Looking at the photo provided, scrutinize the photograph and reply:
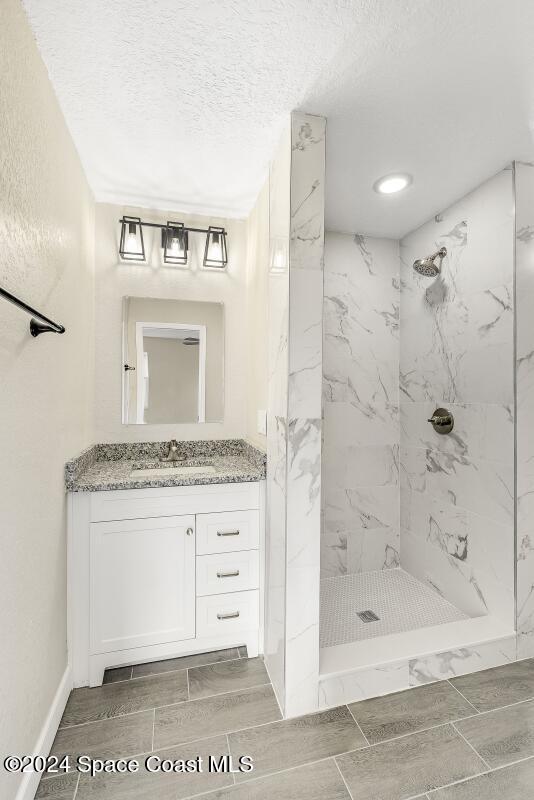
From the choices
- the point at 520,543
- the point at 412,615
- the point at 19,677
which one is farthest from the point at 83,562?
the point at 520,543

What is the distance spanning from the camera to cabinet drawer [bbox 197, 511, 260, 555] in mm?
1877

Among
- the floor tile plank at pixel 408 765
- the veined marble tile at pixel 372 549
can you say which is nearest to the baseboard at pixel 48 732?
the floor tile plank at pixel 408 765

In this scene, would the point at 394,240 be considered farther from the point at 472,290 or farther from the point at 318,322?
the point at 318,322

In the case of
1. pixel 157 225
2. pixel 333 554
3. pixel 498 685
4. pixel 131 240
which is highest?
pixel 157 225

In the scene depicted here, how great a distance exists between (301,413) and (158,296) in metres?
1.39

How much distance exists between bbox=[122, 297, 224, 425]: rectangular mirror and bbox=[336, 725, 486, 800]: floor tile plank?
1767 mm

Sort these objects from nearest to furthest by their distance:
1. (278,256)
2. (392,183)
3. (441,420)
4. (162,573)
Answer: (278,256), (162,573), (392,183), (441,420)

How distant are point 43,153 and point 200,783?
7.43ft

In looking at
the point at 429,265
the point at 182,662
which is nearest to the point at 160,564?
the point at 182,662

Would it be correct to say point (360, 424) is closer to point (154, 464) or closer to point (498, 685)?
point (154, 464)

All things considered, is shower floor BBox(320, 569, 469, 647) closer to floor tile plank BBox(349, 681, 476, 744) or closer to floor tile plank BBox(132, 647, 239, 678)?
floor tile plank BBox(349, 681, 476, 744)

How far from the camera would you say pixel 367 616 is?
220 centimetres

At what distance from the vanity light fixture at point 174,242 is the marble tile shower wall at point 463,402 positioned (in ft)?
5.13

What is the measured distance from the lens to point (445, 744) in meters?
1.42
